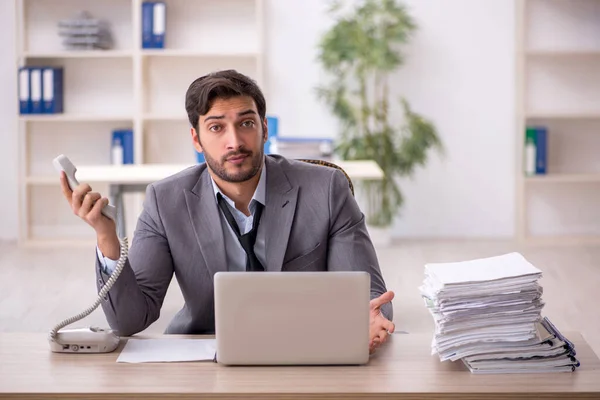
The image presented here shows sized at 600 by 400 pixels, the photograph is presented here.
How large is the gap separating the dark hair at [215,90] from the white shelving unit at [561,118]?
14.5 feet

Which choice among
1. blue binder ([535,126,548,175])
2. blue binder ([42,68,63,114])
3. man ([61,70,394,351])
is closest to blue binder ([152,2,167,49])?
blue binder ([42,68,63,114])

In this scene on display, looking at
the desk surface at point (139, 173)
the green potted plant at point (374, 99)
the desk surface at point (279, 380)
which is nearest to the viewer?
the desk surface at point (279, 380)

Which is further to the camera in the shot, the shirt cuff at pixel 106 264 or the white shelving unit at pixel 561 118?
the white shelving unit at pixel 561 118

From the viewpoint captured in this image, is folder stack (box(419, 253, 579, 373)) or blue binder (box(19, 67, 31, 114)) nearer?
folder stack (box(419, 253, 579, 373))

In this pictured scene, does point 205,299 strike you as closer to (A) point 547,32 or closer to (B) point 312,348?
(B) point 312,348

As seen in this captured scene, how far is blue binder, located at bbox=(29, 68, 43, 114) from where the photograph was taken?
20.5 ft

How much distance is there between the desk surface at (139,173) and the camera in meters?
4.63

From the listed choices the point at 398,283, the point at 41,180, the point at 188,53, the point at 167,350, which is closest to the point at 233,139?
the point at 167,350

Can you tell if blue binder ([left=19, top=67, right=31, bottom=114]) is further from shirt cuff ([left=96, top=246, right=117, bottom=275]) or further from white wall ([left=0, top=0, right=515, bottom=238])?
shirt cuff ([left=96, top=246, right=117, bottom=275])

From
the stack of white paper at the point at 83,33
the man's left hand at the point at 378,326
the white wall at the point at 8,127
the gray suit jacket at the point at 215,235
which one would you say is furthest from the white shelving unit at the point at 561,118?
the man's left hand at the point at 378,326

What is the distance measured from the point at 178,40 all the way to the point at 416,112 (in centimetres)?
175

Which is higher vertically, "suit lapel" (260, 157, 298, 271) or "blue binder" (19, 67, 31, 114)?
"blue binder" (19, 67, 31, 114)

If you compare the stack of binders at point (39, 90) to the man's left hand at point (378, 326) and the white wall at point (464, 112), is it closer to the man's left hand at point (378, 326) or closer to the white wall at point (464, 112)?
the white wall at point (464, 112)

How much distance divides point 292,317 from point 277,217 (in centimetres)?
61
